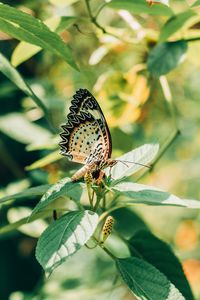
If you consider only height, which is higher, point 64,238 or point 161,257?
point 64,238

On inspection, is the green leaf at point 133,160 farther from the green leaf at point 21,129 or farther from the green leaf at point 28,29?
the green leaf at point 21,129

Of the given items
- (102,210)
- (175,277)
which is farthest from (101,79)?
(175,277)

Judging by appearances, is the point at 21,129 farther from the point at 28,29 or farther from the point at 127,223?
the point at 28,29

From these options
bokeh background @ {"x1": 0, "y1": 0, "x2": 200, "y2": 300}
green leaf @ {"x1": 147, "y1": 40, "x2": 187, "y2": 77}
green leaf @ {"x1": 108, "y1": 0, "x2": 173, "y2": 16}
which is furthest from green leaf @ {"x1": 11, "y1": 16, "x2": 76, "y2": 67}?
green leaf @ {"x1": 147, "y1": 40, "x2": 187, "y2": 77}

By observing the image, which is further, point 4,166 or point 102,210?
point 4,166

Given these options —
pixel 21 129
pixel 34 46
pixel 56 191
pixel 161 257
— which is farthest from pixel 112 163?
pixel 21 129

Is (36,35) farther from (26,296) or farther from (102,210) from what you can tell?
(26,296)

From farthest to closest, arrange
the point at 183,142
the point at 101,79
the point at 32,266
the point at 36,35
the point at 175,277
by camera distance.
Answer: the point at 183,142 → the point at 32,266 → the point at 101,79 → the point at 175,277 → the point at 36,35
